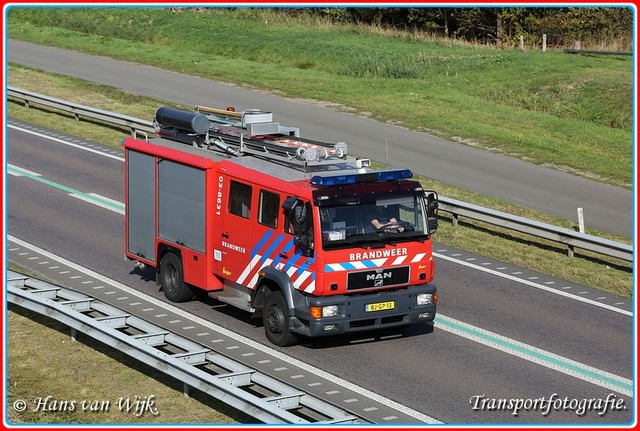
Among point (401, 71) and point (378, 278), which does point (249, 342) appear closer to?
point (378, 278)

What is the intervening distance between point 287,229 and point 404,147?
59.1ft

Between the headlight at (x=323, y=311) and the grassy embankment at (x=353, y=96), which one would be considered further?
the headlight at (x=323, y=311)

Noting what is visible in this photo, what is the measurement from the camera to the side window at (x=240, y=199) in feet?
56.0

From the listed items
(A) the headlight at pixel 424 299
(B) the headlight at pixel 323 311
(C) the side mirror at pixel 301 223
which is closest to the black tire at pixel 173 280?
(C) the side mirror at pixel 301 223

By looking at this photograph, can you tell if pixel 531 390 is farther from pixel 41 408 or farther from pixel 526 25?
pixel 526 25

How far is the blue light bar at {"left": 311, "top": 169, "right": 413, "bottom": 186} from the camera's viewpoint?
52.1 feet

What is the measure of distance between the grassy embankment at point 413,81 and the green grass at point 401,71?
6 centimetres

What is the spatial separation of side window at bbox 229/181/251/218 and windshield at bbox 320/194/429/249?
1651 mm

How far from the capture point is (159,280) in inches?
763
